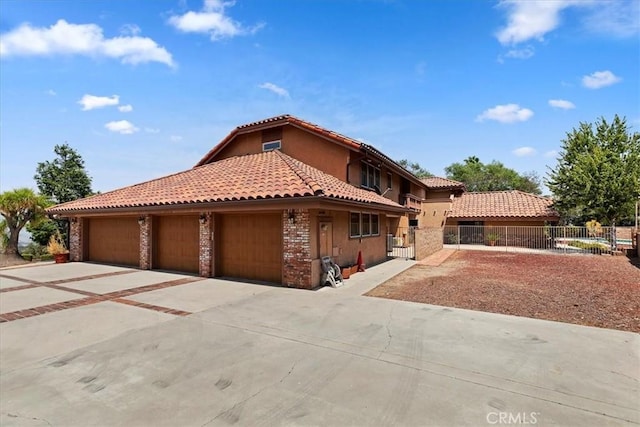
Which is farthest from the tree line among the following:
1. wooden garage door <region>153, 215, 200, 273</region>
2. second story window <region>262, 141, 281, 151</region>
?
second story window <region>262, 141, 281, 151</region>

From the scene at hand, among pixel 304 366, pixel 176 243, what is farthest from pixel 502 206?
pixel 304 366

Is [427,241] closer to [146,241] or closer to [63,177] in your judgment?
[146,241]

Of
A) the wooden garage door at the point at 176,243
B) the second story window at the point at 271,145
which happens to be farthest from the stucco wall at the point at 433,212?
the wooden garage door at the point at 176,243

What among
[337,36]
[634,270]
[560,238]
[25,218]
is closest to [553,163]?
[560,238]

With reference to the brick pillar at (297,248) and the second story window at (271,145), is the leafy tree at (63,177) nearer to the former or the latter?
the second story window at (271,145)

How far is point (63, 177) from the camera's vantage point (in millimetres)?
26641

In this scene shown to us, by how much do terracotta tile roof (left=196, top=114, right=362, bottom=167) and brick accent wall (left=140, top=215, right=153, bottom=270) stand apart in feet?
22.0

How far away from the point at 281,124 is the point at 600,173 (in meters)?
23.2

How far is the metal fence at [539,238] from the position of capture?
22316mm

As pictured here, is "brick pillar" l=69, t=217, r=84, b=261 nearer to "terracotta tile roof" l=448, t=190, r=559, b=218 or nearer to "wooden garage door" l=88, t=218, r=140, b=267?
"wooden garage door" l=88, t=218, r=140, b=267

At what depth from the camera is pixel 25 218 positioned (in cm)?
1778

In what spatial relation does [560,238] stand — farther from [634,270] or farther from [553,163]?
[634,270]

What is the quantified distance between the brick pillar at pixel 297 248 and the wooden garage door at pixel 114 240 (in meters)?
8.24

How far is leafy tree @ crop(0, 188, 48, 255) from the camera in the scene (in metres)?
17.2
